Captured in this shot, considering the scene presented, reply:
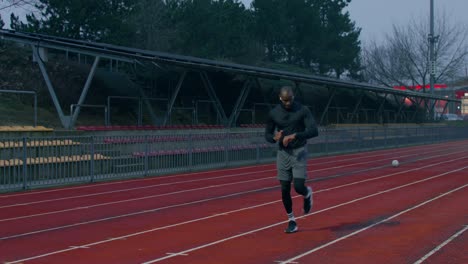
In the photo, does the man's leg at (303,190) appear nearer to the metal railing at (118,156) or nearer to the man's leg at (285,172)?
the man's leg at (285,172)

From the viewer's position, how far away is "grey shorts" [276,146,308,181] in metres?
9.03

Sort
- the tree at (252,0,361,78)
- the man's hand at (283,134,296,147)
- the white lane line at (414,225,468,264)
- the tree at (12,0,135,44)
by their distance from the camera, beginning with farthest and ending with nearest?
the tree at (252,0,361,78)
the tree at (12,0,135,44)
the man's hand at (283,134,296,147)
the white lane line at (414,225,468,264)

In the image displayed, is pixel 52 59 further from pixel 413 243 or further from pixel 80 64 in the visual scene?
pixel 413 243

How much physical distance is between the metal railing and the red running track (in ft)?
2.48

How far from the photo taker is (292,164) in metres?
9.06

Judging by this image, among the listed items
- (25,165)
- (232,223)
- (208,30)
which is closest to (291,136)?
(232,223)

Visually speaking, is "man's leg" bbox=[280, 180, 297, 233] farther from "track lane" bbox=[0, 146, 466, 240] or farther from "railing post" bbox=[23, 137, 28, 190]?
"railing post" bbox=[23, 137, 28, 190]

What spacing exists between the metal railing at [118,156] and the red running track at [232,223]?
0.75 meters

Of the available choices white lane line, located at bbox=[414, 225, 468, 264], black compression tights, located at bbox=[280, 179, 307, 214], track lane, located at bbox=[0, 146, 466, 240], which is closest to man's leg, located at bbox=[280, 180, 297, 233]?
black compression tights, located at bbox=[280, 179, 307, 214]

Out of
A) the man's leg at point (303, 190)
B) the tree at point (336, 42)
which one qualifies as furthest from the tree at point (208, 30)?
the man's leg at point (303, 190)

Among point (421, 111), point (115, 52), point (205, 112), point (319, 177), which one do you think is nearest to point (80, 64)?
point (205, 112)

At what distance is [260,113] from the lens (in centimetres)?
4469

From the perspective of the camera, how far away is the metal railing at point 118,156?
1738 cm

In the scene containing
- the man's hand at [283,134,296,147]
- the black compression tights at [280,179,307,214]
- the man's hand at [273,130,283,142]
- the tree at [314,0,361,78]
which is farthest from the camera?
the tree at [314,0,361,78]
